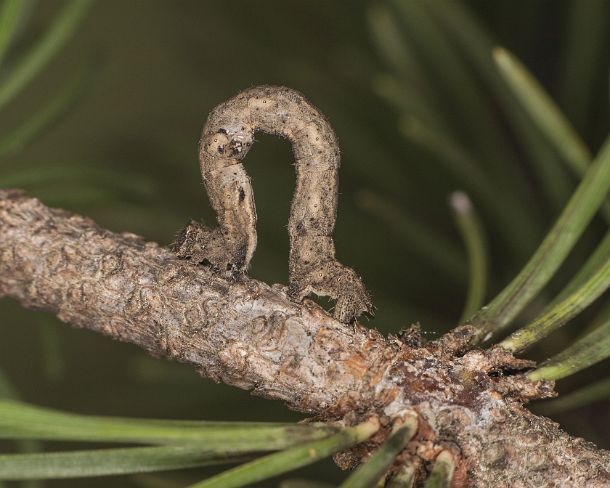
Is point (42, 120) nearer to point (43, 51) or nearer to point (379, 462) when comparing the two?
point (43, 51)

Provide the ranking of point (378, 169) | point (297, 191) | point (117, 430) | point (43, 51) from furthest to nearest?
point (378, 169) → point (43, 51) → point (297, 191) → point (117, 430)

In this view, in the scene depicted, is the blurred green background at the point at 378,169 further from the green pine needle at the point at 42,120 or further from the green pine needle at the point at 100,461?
the green pine needle at the point at 100,461

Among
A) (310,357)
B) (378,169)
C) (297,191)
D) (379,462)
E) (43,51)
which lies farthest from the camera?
(378,169)

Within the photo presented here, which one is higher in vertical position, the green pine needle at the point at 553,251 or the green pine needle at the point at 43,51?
the green pine needle at the point at 43,51

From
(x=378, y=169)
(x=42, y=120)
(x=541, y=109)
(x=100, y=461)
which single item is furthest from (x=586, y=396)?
(x=42, y=120)

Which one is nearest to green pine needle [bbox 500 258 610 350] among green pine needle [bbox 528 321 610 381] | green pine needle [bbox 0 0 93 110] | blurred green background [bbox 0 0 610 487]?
green pine needle [bbox 528 321 610 381]

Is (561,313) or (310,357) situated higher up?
(561,313)

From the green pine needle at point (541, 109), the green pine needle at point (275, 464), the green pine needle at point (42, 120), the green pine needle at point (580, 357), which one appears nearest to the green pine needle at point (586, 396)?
the green pine needle at point (580, 357)

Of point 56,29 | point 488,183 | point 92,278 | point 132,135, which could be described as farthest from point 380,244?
point 132,135
